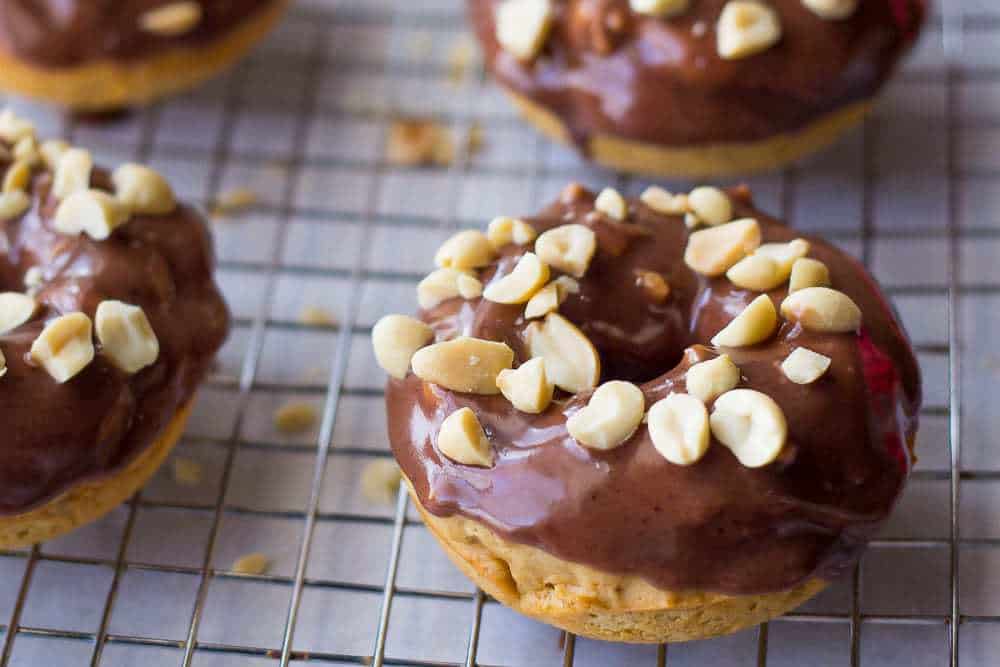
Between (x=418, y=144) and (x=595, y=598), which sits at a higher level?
(x=595, y=598)

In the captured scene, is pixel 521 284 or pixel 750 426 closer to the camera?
pixel 750 426

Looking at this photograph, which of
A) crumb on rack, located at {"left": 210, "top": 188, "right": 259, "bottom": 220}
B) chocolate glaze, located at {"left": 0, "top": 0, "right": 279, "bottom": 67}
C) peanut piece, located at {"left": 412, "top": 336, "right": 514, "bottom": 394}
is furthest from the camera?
crumb on rack, located at {"left": 210, "top": 188, "right": 259, "bottom": 220}

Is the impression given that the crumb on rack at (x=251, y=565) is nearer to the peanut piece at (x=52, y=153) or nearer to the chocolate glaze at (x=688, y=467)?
the chocolate glaze at (x=688, y=467)

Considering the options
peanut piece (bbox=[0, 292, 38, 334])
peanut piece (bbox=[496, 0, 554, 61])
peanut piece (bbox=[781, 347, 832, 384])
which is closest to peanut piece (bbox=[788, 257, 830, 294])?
peanut piece (bbox=[781, 347, 832, 384])

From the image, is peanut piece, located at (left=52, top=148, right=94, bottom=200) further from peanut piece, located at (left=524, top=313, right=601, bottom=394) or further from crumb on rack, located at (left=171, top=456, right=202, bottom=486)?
peanut piece, located at (left=524, top=313, right=601, bottom=394)

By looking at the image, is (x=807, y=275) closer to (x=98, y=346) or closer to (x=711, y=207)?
(x=711, y=207)

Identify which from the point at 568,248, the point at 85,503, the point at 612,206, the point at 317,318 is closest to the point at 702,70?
the point at 612,206

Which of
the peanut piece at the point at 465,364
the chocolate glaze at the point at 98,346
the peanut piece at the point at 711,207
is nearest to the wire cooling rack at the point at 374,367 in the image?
the chocolate glaze at the point at 98,346
